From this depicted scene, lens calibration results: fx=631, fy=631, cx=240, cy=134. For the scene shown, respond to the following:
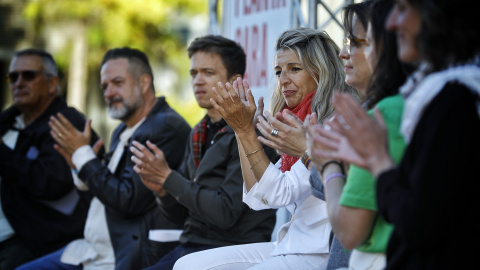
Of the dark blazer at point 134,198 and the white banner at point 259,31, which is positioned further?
the white banner at point 259,31

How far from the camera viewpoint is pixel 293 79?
125 inches

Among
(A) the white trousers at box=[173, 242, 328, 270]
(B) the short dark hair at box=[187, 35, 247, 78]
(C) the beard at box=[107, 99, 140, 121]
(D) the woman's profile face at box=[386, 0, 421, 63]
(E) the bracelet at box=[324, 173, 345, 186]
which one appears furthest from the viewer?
(C) the beard at box=[107, 99, 140, 121]

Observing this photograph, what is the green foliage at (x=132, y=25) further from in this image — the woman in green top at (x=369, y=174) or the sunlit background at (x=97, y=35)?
the woman in green top at (x=369, y=174)

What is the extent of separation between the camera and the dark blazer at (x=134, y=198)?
12.9 feet

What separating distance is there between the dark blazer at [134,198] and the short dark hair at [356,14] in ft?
6.43

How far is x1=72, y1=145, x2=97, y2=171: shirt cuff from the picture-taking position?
13.3 feet

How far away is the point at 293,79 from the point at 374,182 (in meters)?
1.48

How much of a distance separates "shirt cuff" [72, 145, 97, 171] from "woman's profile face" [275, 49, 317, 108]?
4.99 feet

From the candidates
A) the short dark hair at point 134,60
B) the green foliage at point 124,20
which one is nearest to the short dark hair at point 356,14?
the short dark hair at point 134,60

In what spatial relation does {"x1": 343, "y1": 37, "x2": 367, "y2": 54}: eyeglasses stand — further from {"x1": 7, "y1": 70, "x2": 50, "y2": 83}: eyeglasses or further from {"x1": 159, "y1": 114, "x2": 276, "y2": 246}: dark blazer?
{"x1": 7, "y1": 70, "x2": 50, "y2": 83}: eyeglasses

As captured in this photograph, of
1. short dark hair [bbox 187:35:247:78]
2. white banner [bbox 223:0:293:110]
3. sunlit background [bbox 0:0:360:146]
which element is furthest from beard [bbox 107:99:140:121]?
sunlit background [bbox 0:0:360:146]

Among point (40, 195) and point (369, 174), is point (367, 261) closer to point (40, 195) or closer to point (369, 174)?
point (369, 174)

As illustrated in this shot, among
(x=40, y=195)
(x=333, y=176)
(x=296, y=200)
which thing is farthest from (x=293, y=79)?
(x=40, y=195)

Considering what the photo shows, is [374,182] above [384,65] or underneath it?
underneath
